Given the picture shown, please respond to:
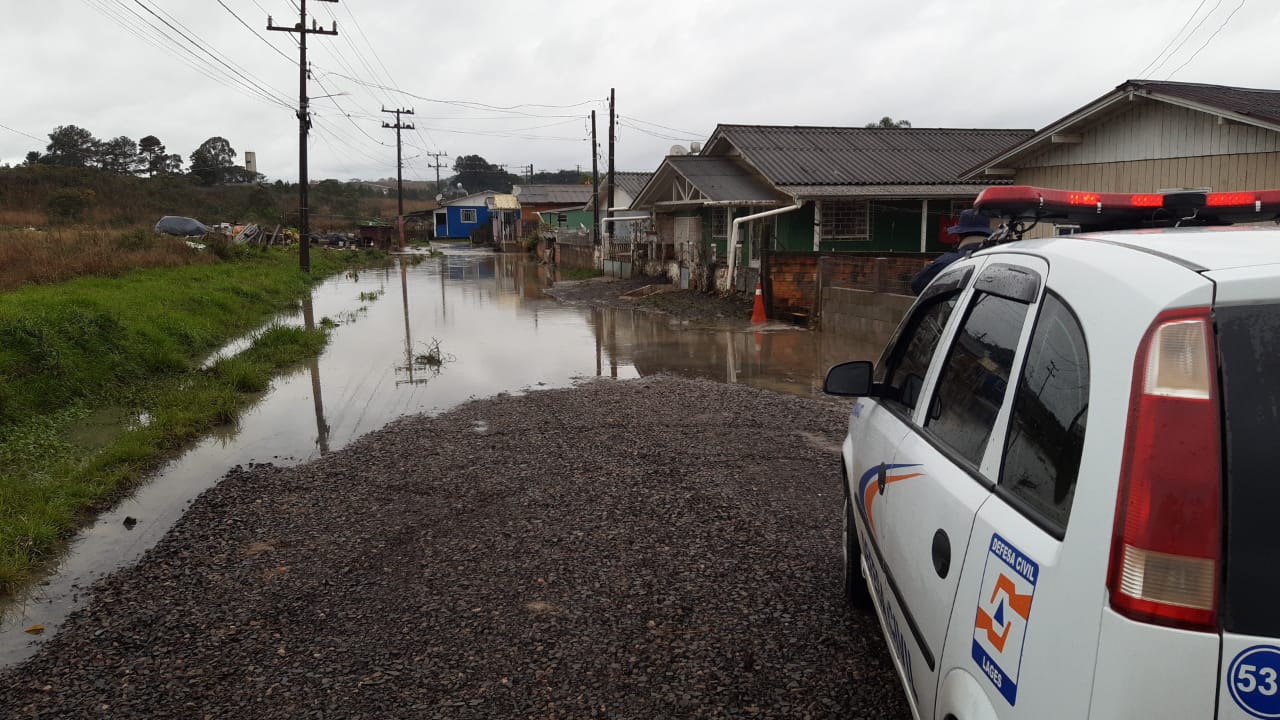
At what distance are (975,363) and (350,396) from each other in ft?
31.0

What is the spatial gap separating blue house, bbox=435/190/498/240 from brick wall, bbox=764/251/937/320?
6253 cm

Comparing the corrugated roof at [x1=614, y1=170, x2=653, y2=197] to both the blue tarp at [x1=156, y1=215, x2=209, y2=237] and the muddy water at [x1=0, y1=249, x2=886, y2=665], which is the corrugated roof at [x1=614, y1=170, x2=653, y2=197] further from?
the muddy water at [x1=0, y1=249, x2=886, y2=665]

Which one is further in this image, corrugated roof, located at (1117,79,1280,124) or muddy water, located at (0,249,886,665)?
corrugated roof, located at (1117,79,1280,124)

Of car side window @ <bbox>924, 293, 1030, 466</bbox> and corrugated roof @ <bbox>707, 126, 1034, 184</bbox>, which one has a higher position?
corrugated roof @ <bbox>707, 126, 1034, 184</bbox>

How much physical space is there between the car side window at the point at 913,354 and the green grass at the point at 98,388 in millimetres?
4864

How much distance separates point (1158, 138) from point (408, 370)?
1091 cm

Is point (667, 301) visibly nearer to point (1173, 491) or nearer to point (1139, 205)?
point (1139, 205)

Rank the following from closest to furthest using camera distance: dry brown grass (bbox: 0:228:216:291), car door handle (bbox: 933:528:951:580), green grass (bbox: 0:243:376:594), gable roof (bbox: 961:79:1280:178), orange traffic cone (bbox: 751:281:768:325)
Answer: car door handle (bbox: 933:528:951:580) → green grass (bbox: 0:243:376:594) → gable roof (bbox: 961:79:1280:178) → dry brown grass (bbox: 0:228:216:291) → orange traffic cone (bbox: 751:281:768:325)

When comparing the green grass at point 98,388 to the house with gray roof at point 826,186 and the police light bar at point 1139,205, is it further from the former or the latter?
the house with gray roof at point 826,186

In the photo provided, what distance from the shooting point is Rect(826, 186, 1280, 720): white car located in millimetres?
1486

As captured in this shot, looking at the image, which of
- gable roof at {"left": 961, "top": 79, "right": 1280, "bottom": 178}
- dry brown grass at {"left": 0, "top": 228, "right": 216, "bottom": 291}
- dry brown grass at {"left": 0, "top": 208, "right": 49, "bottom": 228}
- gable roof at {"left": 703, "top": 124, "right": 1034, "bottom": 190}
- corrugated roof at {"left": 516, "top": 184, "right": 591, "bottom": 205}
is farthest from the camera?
corrugated roof at {"left": 516, "top": 184, "right": 591, "bottom": 205}

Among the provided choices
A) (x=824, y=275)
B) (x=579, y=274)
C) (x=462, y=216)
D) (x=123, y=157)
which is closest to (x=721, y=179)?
(x=824, y=275)

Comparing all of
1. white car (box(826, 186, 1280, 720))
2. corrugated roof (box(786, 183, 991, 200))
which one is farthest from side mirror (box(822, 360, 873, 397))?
corrugated roof (box(786, 183, 991, 200))

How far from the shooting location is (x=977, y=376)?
2.59 meters
